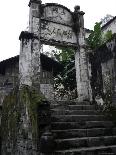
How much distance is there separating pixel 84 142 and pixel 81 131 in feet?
1.85

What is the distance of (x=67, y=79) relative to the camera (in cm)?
1748

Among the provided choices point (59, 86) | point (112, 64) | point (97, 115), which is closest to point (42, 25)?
point (112, 64)

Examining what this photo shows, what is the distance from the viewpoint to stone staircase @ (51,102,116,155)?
6.02 metres

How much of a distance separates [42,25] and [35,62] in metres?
1.84

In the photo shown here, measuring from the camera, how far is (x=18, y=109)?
27.7 ft

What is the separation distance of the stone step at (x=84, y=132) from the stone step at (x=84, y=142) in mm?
344

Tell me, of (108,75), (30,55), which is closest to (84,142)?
(108,75)

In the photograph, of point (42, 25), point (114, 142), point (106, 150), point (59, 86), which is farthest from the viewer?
point (59, 86)

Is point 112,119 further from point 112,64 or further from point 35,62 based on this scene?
point 35,62

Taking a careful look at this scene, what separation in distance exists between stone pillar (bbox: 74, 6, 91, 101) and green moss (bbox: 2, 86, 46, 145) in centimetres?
292

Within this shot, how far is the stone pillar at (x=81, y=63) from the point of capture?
33.2ft

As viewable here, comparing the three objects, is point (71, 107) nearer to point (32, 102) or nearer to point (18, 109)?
point (18, 109)

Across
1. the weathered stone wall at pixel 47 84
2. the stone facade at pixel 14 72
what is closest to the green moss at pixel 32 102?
the weathered stone wall at pixel 47 84

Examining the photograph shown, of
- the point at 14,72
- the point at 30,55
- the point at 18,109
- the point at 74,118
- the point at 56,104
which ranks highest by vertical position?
the point at 14,72
